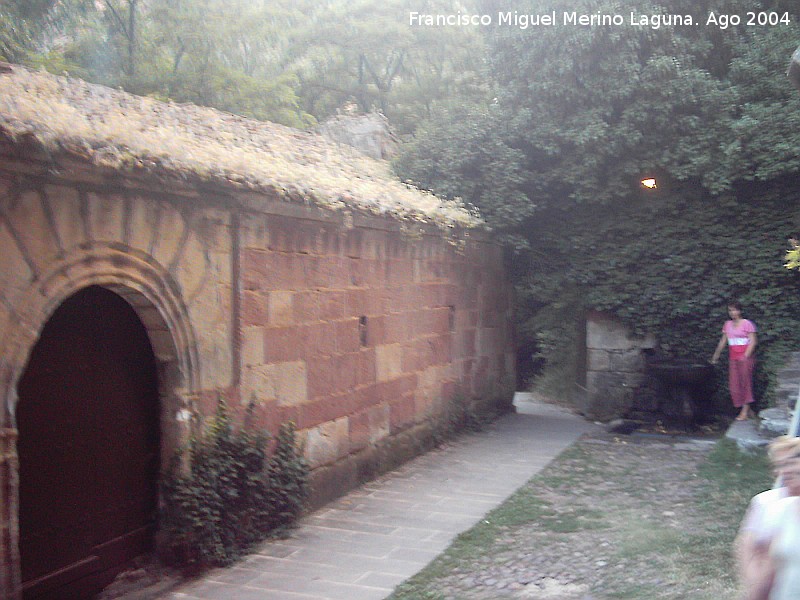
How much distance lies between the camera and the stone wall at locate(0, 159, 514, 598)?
3.92 m

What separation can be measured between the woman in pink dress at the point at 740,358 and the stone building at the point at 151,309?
465 cm

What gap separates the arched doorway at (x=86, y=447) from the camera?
4.20 m

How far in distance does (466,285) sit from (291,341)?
4.52 metres

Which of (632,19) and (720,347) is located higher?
(632,19)

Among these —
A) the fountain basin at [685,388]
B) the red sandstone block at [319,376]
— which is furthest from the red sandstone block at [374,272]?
the fountain basin at [685,388]

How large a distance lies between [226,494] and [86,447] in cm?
95

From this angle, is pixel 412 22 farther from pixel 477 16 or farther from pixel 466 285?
pixel 466 285

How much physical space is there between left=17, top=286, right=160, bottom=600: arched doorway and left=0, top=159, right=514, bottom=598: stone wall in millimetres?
154

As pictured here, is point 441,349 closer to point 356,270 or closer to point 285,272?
point 356,270

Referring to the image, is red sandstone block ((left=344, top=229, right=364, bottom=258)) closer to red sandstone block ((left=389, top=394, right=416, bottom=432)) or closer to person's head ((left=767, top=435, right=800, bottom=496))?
red sandstone block ((left=389, top=394, right=416, bottom=432))

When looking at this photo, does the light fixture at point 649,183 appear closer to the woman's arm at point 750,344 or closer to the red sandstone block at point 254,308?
the woman's arm at point 750,344

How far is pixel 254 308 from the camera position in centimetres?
573

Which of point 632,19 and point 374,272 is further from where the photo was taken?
point 632,19

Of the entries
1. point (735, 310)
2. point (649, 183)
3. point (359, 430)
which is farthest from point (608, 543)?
point (649, 183)
